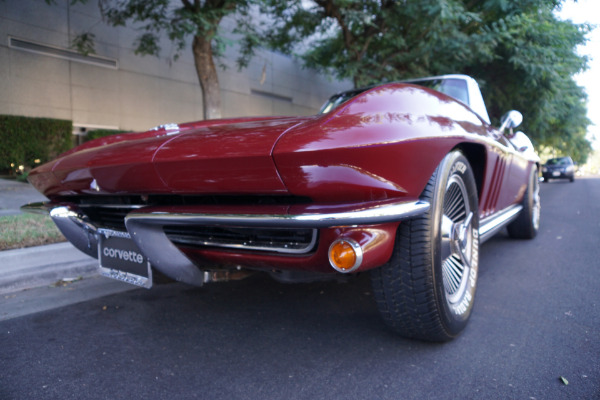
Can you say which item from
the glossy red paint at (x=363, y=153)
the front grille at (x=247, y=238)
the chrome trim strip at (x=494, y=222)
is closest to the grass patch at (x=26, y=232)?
the front grille at (x=247, y=238)

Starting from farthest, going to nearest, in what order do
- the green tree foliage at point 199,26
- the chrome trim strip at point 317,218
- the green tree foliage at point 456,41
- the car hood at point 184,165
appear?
1. the green tree foliage at point 456,41
2. the green tree foliage at point 199,26
3. the car hood at point 184,165
4. the chrome trim strip at point 317,218

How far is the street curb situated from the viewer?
305 centimetres

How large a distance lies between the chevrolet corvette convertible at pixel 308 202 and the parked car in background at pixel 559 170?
2724cm

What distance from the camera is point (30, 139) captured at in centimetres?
911

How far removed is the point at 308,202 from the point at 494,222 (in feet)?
6.20

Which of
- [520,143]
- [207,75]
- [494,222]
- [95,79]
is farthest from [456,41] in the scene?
[95,79]

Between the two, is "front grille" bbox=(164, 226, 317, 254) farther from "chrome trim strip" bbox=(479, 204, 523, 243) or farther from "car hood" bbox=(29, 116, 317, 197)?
"chrome trim strip" bbox=(479, 204, 523, 243)

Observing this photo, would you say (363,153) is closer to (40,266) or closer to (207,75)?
(40,266)

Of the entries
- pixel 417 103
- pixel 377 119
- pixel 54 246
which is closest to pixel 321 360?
pixel 377 119

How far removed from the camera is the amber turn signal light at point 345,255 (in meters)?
1.58

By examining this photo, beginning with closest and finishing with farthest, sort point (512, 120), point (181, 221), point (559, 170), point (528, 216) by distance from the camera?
point (181, 221)
point (512, 120)
point (528, 216)
point (559, 170)

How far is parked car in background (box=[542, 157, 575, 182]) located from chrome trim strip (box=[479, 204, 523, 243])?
25463 mm

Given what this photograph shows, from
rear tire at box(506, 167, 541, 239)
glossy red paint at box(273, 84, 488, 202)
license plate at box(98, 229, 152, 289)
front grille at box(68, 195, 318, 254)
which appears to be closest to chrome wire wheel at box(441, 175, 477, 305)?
glossy red paint at box(273, 84, 488, 202)

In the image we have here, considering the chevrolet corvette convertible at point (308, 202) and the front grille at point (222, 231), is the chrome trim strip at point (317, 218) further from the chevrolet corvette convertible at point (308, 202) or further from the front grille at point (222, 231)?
the front grille at point (222, 231)
